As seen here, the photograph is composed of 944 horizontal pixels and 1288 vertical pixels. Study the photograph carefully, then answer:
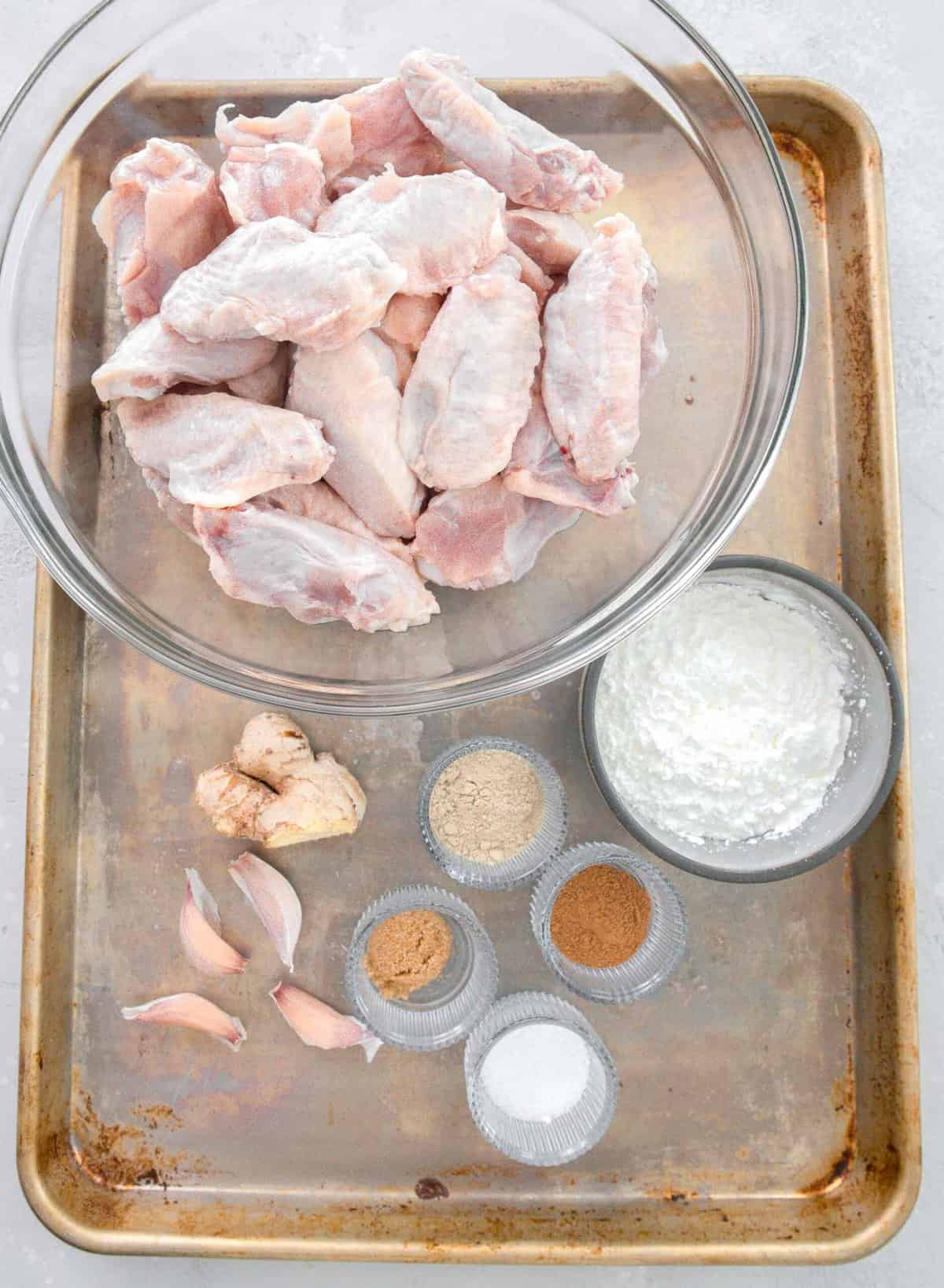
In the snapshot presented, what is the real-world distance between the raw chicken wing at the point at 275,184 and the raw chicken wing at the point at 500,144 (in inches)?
5.9

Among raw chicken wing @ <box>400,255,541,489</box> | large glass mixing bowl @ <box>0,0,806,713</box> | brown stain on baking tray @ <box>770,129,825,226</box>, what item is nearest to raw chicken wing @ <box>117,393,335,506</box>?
raw chicken wing @ <box>400,255,541,489</box>

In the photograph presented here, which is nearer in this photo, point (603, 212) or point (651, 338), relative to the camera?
point (651, 338)

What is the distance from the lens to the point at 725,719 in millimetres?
1441

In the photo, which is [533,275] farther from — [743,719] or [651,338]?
[743,719]

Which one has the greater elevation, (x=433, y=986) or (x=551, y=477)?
(x=551, y=477)

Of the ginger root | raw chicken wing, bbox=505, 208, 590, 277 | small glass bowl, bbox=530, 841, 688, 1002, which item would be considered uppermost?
raw chicken wing, bbox=505, 208, 590, 277

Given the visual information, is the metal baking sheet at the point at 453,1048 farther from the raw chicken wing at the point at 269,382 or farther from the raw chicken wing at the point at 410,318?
the raw chicken wing at the point at 410,318

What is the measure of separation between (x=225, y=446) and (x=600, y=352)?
431 mm

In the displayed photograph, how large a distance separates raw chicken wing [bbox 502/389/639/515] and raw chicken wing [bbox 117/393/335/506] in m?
0.22

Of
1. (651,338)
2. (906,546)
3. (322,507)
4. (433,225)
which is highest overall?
(433,225)

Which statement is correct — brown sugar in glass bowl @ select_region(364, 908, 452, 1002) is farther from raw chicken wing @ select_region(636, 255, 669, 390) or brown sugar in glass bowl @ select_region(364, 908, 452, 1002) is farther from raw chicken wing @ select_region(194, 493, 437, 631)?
raw chicken wing @ select_region(636, 255, 669, 390)

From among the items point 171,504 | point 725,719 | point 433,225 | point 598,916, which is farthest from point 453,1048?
point 433,225

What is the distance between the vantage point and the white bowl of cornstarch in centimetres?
143

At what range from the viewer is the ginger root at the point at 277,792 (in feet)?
4.72
